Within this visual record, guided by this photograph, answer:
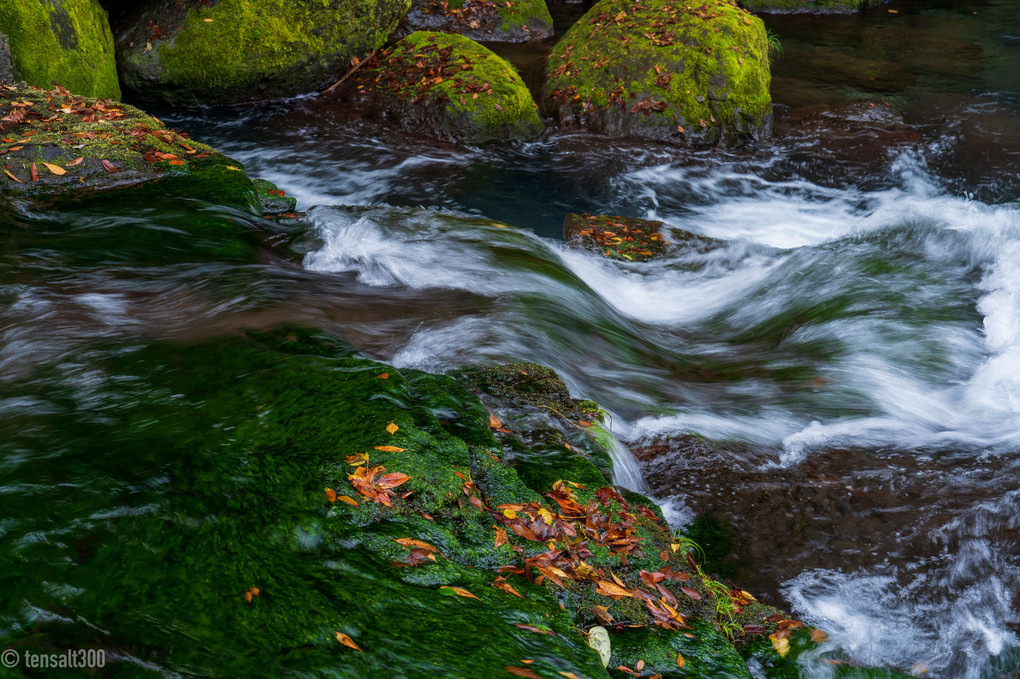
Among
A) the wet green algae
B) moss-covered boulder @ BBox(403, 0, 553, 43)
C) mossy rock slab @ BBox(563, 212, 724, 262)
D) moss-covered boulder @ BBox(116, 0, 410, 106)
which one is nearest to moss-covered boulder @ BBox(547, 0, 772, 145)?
mossy rock slab @ BBox(563, 212, 724, 262)

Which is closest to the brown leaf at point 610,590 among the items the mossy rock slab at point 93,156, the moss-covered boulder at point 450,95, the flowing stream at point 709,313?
the flowing stream at point 709,313

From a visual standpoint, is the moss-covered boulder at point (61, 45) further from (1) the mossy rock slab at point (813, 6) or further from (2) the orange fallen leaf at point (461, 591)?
(1) the mossy rock slab at point (813, 6)

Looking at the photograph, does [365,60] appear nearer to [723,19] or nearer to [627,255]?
[723,19]

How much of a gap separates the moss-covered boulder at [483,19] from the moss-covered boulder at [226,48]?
9.58ft

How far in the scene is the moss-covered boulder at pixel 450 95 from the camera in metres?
10.2

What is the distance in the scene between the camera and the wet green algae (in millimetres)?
2371

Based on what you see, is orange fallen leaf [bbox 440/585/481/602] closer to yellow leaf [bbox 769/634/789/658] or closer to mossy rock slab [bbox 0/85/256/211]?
yellow leaf [bbox 769/634/789/658]

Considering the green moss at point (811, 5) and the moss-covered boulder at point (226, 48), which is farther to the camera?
the green moss at point (811, 5)

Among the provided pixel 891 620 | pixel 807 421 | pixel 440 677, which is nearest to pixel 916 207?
pixel 807 421

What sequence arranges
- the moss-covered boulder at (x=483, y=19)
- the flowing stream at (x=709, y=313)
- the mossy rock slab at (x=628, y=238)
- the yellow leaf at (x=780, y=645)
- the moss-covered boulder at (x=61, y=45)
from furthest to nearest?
the moss-covered boulder at (x=483, y=19) → the moss-covered boulder at (x=61, y=45) → the mossy rock slab at (x=628, y=238) → the flowing stream at (x=709, y=313) → the yellow leaf at (x=780, y=645)

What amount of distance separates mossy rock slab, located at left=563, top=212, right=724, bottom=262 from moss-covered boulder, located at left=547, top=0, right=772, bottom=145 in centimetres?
259

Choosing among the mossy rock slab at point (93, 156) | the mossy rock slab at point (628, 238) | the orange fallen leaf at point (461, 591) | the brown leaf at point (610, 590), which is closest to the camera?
the orange fallen leaf at point (461, 591)

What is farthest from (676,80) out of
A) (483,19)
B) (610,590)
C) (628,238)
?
(610,590)

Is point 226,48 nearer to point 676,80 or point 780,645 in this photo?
point 676,80
